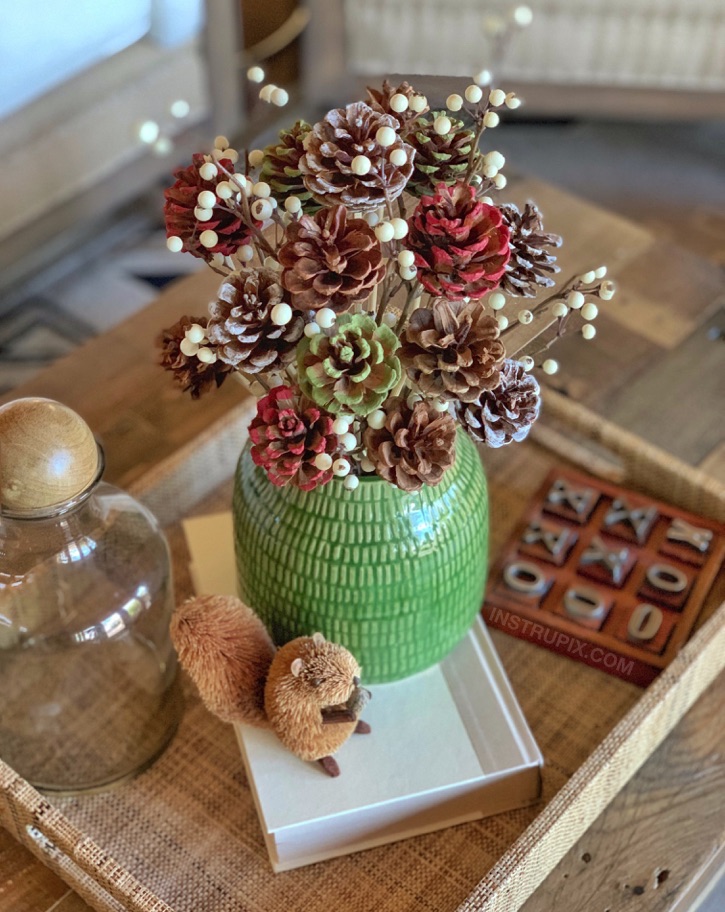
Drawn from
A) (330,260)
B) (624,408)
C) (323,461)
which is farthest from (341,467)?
(624,408)

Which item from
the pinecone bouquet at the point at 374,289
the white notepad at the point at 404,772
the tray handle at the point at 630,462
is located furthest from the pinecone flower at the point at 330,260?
the tray handle at the point at 630,462

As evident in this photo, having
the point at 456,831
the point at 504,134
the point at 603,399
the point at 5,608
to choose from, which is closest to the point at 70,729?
the point at 5,608

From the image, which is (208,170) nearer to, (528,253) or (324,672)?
(528,253)

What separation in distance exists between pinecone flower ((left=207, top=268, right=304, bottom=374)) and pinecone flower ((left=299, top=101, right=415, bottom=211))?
2.3 inches

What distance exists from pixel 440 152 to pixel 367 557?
0.26m

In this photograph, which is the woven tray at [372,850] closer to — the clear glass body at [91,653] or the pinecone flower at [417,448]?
the clear glass body at [91,653]

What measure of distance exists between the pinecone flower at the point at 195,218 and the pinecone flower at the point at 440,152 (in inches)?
4.2

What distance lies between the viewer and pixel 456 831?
2.33ft

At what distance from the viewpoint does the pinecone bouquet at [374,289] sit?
1.68 feet

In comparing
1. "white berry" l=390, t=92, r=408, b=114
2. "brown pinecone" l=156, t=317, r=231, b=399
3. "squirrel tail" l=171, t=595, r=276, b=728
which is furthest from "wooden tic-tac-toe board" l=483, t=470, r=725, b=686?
"white berry" l=390, t=92, r=408, b=114

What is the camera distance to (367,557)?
2.18ft

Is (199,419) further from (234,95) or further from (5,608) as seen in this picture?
(234,95)

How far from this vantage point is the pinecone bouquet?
51 centimetres

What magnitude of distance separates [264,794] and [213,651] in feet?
0.35
